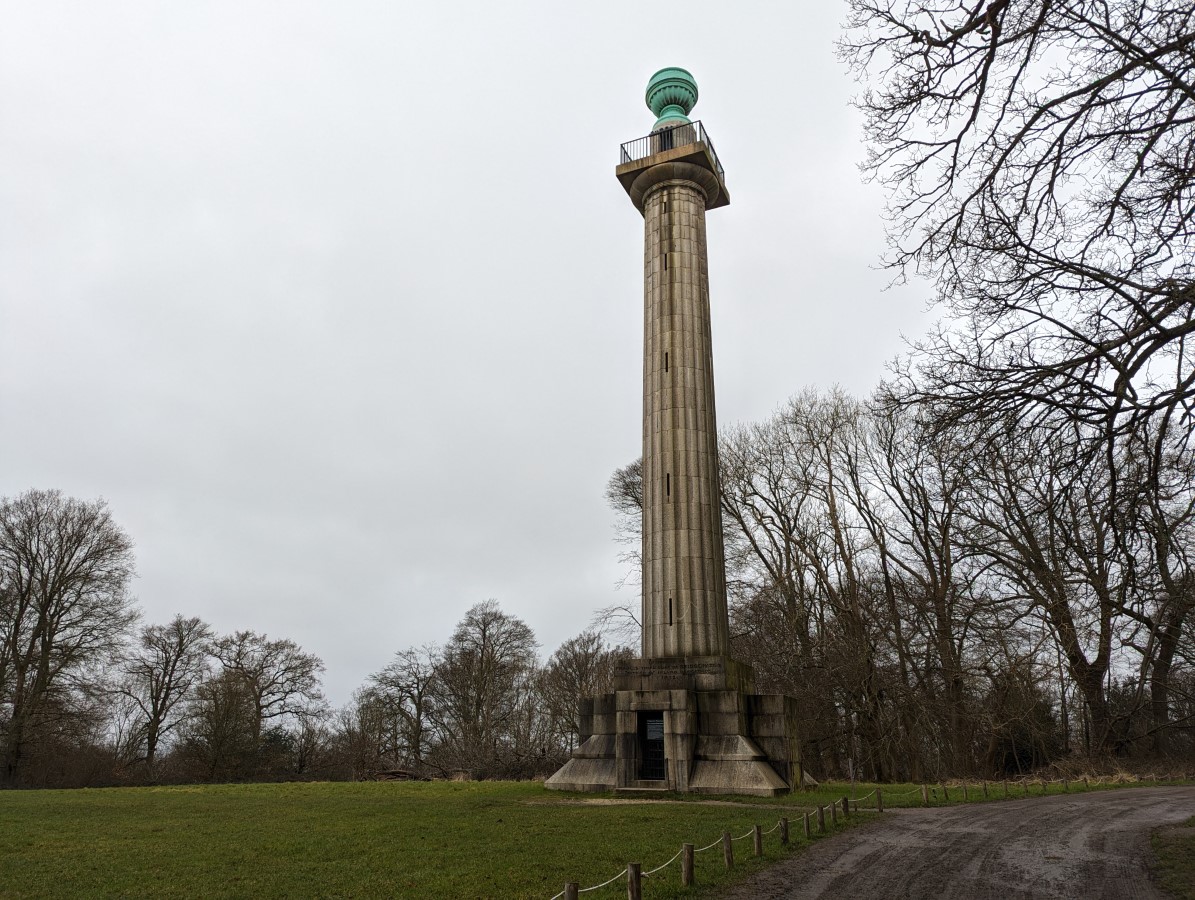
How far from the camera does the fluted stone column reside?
25094 mm

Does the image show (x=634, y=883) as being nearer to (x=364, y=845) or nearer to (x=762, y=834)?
(x=762, y=834)

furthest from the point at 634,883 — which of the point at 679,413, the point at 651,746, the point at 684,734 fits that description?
the point at 679,413

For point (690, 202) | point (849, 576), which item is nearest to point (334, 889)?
point (690, 202)

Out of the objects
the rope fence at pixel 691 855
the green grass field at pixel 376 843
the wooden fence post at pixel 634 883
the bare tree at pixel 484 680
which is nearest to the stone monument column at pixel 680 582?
the green grass field at pixel 376 843

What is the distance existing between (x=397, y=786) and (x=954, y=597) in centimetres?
2289

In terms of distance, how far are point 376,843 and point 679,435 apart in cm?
1605

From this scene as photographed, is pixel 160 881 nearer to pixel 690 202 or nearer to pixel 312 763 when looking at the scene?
pixel 690 202

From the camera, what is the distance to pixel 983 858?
40.1 feet

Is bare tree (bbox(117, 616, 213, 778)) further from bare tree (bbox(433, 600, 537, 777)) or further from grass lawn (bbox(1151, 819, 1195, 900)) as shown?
grass lawn (bbox(1151, 819, 1195, 900))

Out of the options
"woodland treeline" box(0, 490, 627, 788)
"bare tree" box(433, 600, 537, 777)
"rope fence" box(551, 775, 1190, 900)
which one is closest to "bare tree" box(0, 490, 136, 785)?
"woodland treeline" box(0, 490, 627, 788)

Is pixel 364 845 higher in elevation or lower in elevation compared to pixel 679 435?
lower

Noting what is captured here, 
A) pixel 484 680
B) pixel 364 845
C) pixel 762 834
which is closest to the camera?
pixel 762 834

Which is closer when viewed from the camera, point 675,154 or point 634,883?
point 634,883

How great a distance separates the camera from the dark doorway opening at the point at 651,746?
76.9 feet
